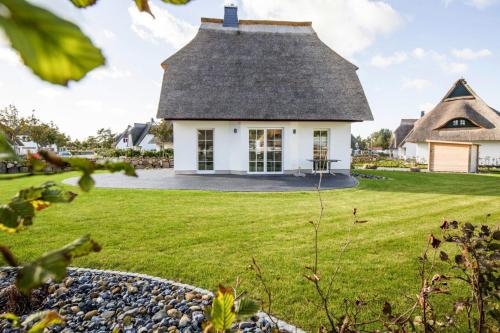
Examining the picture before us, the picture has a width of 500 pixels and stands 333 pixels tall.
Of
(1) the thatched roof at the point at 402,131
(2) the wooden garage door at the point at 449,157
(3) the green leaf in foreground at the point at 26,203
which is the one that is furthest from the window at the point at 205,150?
(1) the thatched roof at the point at 402,131

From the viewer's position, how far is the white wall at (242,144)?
53.4 feet

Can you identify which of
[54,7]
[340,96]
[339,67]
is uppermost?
[339,67]

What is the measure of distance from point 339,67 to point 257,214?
13.8 meters

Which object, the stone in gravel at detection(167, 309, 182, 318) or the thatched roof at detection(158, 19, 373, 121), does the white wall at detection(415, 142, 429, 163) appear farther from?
the stone in gravel at detection(167, 309, 182, 318)

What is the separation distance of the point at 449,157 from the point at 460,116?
8.10 meters

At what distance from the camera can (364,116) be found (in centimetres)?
1639

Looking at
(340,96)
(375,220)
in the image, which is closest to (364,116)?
(340,96)

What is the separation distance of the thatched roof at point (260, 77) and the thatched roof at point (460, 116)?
1665cm

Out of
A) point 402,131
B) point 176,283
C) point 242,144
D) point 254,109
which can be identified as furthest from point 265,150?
point 402,131

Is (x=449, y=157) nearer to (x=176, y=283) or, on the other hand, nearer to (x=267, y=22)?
(x=267, y=22)

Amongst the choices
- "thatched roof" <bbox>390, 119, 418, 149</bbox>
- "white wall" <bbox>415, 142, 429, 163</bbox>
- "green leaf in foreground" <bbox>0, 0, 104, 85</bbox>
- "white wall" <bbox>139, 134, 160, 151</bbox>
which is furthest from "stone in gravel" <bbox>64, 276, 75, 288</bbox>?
"white wall" <bbox>139, 134, 160, 151</bbox>

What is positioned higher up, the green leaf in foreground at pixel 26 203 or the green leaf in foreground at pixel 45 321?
the green leaf in foreground at pixel 26 203

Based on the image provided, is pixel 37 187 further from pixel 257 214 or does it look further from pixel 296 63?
pixel 296 63

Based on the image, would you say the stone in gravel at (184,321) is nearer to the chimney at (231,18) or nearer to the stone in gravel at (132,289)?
the stone in gravel at (132,289)
